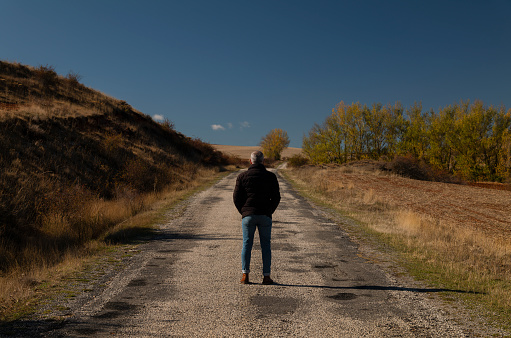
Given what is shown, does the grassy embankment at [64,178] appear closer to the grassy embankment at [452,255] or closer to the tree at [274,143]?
the grassy embankment at [452,255]

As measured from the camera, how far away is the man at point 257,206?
19.8 feet

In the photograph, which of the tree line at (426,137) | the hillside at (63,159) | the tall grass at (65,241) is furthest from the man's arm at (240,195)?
the tree line at (426,137)

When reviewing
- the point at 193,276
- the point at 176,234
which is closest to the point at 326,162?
the point at 176,234

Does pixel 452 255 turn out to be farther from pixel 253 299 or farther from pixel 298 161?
pixel 298 161

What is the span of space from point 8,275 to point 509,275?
31.7 ft

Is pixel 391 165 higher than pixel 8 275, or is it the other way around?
pixel 391 165

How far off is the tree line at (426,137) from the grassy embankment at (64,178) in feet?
73.2

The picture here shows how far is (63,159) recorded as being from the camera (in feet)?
60.8

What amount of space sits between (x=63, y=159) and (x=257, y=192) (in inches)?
635

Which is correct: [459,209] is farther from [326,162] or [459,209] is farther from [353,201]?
[326,162]

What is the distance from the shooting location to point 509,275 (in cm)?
671

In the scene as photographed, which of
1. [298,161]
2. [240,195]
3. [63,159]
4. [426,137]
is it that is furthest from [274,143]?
[240,195]

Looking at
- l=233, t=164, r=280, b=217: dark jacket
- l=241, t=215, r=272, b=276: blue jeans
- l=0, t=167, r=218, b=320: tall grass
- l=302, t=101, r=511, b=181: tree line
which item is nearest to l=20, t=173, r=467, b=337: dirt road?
l=241, t=215, r=272, b=276: blue jeans

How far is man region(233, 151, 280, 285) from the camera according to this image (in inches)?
237
